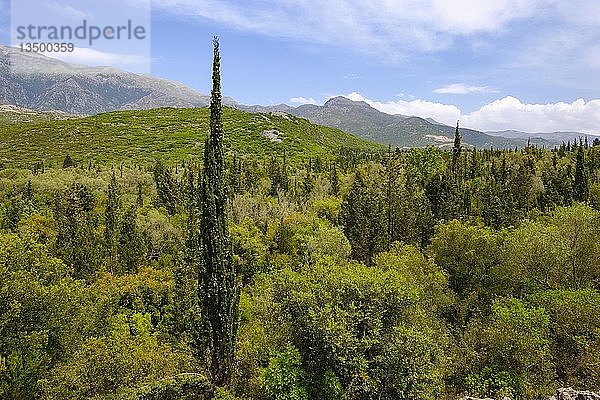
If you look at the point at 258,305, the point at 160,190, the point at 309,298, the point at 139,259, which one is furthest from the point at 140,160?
the point at 309,298

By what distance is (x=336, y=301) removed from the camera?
79.8 feet

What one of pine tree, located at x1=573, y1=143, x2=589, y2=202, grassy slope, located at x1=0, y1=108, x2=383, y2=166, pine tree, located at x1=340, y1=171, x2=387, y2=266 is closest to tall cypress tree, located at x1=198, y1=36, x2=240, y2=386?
pine tree, located at x1=340, y1=171, x2=387, y2=266

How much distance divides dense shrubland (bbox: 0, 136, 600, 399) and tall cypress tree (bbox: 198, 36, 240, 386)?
0.95 metres

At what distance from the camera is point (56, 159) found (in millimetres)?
127500

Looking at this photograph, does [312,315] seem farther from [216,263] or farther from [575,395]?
[575,395]

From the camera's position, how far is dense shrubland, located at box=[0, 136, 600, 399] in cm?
2231

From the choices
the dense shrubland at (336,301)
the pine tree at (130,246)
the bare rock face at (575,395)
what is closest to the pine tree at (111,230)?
the dense shrubland at (336,301)

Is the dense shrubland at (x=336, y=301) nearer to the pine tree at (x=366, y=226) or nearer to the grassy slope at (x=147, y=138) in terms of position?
the pine tree at (x=366, y=226)

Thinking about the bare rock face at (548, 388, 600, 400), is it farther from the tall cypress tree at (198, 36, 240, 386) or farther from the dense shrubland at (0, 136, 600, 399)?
the tall cypress tree at (198, 36, 240, 386)

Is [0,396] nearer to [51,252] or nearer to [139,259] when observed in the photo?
[51,252]

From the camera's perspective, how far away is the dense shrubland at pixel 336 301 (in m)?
22.3

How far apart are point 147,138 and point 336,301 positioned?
147 metres

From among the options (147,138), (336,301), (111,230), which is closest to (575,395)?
(336,301)

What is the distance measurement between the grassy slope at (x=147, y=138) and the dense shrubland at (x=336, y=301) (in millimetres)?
72371
